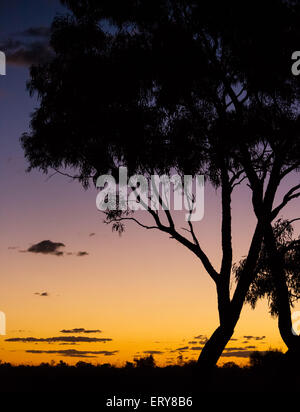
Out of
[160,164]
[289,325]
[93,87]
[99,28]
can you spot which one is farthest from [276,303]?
[99,28]

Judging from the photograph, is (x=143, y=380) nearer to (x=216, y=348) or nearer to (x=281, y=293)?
(x=216, y=348)

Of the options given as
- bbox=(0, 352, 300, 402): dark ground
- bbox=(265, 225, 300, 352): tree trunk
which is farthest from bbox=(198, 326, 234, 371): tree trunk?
bbox=(265, 225, 300, 352): tree trunk

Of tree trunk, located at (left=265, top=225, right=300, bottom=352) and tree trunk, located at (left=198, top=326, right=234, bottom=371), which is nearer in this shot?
tree trunk, located at (left=198, top=326, right=234, bottom=371)

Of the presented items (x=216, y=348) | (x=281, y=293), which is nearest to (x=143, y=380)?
(x=216, y=348)

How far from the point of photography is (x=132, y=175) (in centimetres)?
2014

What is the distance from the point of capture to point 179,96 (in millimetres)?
19578

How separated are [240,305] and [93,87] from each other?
7.37 meters

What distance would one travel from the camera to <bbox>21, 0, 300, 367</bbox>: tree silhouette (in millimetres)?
19094

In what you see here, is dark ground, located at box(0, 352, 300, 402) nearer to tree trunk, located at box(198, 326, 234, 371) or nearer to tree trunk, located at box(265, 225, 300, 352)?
tree trunk, located at box(198, 326, 234, 371)

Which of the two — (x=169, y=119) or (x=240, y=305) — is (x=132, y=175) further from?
(x=240, y=305)

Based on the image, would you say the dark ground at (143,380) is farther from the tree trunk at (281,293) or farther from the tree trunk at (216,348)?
the tree trunk at (281,293)

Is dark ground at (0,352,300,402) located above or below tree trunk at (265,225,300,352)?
below
